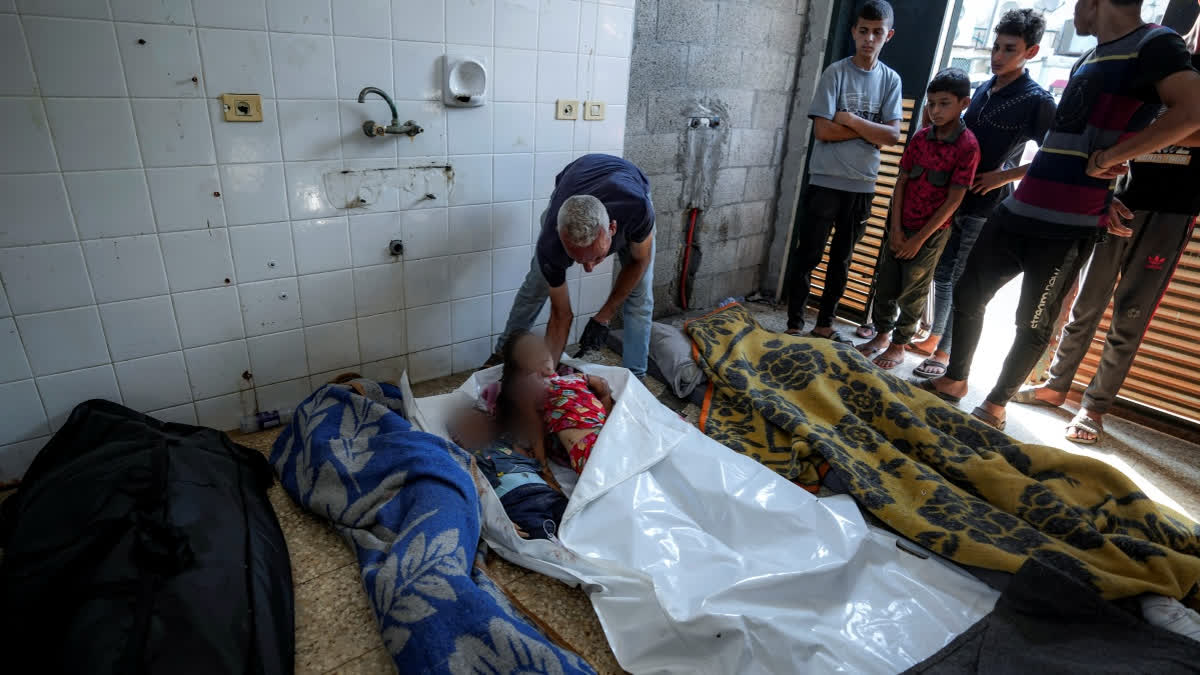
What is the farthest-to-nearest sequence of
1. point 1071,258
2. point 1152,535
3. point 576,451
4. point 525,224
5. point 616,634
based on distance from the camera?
point 525,224 → point 1071,258 → point 576,451 → point 1152,535 → point 616,634

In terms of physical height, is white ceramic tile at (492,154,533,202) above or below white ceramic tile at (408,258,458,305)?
above

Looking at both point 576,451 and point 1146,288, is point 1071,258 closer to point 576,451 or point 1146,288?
point 1146,288

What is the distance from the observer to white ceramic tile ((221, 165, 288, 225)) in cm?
187

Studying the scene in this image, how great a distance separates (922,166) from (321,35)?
2.33 m

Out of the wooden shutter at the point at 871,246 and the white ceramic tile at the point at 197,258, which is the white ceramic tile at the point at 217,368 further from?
the wooden shutter at the point at 871,246

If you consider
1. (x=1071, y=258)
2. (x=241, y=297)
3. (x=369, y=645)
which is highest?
(x=1071, y=258)

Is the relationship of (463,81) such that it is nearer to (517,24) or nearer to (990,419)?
(517,24)

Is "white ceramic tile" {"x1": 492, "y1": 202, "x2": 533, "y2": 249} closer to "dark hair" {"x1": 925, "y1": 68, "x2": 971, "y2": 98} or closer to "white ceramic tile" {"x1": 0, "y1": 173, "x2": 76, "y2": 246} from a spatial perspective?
"white ceramic tile" {"x1": 0, "y1": 173, "x2": 76, "y2": 246}

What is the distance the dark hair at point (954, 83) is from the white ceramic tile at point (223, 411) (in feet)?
9.23

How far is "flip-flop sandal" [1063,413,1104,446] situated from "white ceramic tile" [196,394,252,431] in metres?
3.05

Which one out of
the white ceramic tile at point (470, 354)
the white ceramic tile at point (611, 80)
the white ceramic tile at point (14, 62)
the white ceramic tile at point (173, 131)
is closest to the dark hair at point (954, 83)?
the white ceramic tile at point (611, 80)

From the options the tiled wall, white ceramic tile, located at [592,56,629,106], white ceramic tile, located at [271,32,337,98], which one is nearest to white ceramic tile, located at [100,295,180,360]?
the tiled wall

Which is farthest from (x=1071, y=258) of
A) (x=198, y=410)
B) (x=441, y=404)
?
(x=198, y=410)

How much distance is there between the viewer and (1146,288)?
2.29m
